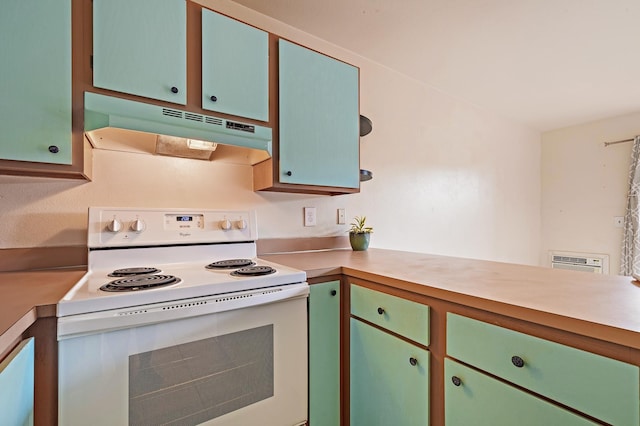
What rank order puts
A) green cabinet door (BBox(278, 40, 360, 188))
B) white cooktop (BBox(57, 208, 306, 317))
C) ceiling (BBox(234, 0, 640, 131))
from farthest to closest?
1. ceiling (BBox(234, 0, 640, 131))
2. green cabinet door (BBox(278, 40, 360, 188))
3. white cooktop (BBox(57, 208, 306, 317))

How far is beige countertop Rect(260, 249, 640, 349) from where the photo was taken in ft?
2.17

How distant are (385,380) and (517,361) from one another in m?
0.54

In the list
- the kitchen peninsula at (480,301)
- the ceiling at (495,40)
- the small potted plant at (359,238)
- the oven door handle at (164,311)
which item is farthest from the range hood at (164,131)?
the ceiling at (495,40)

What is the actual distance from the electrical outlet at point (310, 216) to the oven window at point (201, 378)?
929 millimetres

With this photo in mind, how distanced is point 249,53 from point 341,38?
92 cm

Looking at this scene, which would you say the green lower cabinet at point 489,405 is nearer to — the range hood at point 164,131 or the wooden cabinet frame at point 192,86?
the wooden cabinet frame at point 192,86

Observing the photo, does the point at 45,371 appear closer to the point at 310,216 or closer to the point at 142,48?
the point at 142,48

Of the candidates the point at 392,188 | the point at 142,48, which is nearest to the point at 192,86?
the point at 142,48

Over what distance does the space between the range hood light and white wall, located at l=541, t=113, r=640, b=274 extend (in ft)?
14.3

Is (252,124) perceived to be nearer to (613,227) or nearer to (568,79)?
(568,79)

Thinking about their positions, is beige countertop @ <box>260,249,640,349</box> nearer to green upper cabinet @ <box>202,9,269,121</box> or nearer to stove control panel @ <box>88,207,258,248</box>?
stove control panel @ <box>88,207,258,248</box>

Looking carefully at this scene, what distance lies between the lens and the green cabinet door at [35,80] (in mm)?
965

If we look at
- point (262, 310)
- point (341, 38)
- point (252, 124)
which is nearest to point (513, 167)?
point (341, 38)

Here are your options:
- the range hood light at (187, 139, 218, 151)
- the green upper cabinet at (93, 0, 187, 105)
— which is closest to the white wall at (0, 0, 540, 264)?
the range hood light at (187, 139, 218, 151)
